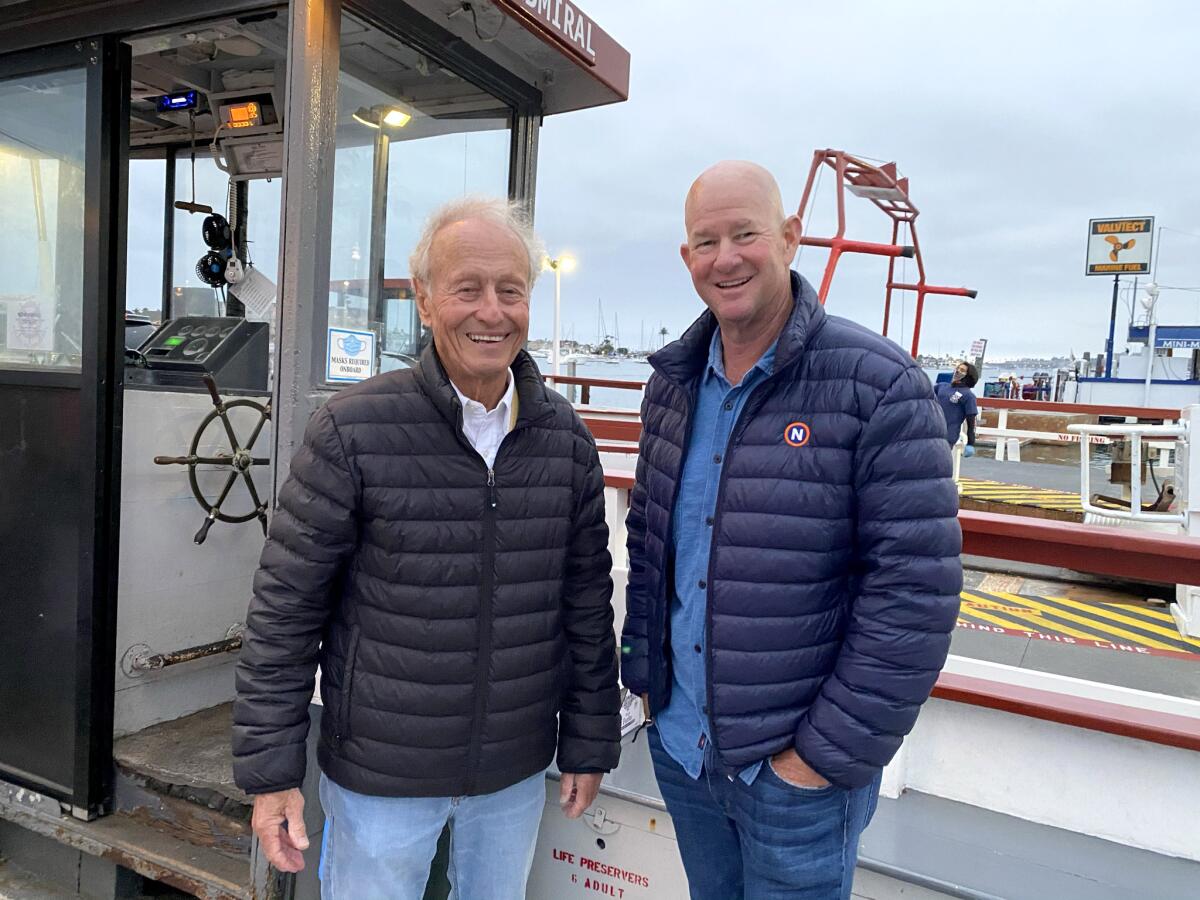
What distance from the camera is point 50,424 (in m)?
2.72

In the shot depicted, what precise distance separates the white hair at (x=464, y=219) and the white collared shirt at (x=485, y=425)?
9.7 inches

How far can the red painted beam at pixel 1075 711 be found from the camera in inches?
75.0

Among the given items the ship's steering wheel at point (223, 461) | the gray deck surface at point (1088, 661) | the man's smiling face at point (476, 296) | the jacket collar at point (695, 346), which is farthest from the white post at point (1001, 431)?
the man's smiling face at point (476, 296)

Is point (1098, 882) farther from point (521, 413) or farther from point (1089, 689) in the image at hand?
point (521, 413)

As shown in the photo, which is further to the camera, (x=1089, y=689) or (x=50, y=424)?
(x=50, y=424)

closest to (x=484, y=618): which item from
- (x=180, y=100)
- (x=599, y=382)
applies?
(x=180, y=100)

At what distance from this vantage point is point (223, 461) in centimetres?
310

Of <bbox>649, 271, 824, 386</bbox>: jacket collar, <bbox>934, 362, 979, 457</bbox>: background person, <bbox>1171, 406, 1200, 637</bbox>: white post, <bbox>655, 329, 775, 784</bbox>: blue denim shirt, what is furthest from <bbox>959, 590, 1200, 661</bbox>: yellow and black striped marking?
<bbox>649, 271, 824, 386</bbox>: jacket collar

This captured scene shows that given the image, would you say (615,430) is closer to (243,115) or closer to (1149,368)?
(243,115)

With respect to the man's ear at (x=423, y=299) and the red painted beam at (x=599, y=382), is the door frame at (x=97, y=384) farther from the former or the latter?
the red painted beam at (x=599, y=382)

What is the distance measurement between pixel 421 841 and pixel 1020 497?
7.46 metres

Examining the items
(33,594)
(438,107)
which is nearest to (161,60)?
(438,107)

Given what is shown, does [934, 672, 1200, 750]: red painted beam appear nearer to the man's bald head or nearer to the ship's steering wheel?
the man's bald head

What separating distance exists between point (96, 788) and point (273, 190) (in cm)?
256
